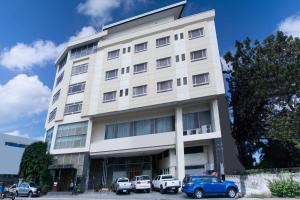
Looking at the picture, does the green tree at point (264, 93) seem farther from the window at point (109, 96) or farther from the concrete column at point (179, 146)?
the window at point (109, 96)

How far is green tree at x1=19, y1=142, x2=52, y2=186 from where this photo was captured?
2877 centimetres

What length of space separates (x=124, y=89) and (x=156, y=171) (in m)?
11.0

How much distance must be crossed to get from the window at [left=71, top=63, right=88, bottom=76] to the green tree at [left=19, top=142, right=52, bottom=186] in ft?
35.7

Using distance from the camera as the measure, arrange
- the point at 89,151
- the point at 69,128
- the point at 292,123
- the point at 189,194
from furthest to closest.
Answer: the point at 69,128 < the point at 89,151 < the point at 292,123 < the point at 189,194

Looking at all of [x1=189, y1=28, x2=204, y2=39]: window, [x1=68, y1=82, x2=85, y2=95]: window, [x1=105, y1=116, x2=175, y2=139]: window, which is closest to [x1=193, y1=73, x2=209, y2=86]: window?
[x1=105, y1=116, x2=175, y2=139]: window

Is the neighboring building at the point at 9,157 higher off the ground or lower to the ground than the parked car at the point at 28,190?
higher

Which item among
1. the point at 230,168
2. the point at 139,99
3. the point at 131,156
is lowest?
the point at 230,168

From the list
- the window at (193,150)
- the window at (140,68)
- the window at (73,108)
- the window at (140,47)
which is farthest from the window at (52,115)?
the window at (193,150)

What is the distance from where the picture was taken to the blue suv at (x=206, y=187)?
17.8 meters

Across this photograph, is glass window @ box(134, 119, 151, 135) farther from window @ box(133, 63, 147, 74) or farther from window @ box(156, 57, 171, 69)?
window @ box(156, 57, 171, 69)

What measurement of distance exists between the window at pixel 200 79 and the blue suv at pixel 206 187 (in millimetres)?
10673

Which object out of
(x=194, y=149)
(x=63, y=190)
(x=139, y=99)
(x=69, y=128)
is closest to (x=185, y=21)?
(x=139, y=99)

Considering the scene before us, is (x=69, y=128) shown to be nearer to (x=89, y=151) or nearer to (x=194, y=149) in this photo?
(x=89, y=151)

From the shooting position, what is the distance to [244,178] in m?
20.4
